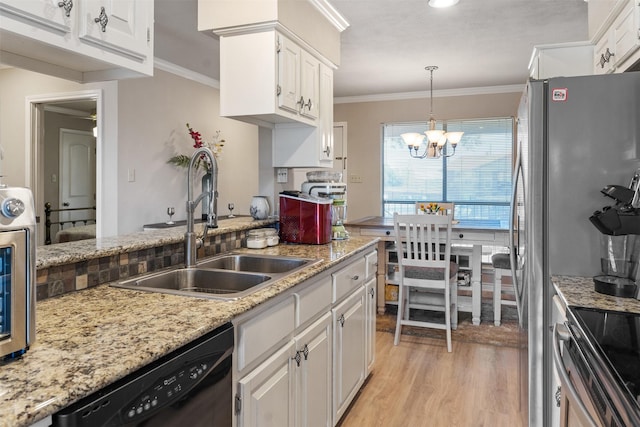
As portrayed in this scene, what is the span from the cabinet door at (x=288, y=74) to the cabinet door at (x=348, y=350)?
1185 mm

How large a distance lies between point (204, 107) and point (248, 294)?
13.5ft

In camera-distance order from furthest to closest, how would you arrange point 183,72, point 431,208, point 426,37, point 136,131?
point 431,208, point 183,72, point 136,131, point 426,37

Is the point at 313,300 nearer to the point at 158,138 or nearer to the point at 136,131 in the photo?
the point at 136,131

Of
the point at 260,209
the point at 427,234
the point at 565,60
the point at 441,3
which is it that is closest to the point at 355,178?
the point at 427,234

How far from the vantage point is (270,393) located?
1.49m

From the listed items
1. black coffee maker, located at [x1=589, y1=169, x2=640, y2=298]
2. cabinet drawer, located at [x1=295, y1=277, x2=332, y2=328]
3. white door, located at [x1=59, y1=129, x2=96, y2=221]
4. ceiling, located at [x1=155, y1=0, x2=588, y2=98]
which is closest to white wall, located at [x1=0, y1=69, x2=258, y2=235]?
ceiling, located at [x1=155, y1=0, x2=588, y2=98]

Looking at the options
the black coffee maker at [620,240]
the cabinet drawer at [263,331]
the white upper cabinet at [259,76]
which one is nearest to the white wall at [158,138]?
the white upper cabinet at [259,76]

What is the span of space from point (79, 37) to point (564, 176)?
1891mm

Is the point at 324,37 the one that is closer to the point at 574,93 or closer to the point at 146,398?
the point at 574,93

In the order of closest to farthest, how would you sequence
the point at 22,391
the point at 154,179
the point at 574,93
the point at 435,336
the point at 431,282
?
the point at 22,391, the point at 574,93, the point at 431,282, the point at 435,336, the point at 154,179

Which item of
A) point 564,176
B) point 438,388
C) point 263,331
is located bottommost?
point 438,388

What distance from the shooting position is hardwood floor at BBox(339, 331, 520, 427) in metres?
2.38

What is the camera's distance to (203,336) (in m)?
1.16

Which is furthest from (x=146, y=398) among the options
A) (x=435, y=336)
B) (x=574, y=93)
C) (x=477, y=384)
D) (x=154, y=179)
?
(x=154, y=179)
